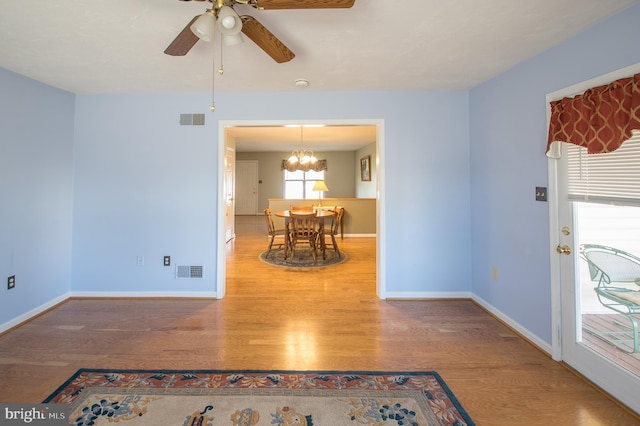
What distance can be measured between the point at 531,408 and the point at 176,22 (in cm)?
319

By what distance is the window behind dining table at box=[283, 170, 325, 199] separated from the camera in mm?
10367

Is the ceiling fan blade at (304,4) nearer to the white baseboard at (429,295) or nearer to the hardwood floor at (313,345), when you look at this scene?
the hardwood floor at (313,345)

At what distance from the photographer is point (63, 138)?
3.06 meters

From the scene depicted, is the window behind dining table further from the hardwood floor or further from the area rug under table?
the area rug under table

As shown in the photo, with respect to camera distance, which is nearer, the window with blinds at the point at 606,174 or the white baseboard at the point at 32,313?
the window with blinds at the point at 606,174

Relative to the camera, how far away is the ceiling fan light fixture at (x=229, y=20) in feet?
4.51

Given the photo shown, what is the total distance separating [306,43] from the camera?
2.14m

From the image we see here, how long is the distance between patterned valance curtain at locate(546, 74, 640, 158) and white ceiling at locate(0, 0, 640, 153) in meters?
0.50

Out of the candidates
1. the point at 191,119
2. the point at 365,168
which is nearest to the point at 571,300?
the point at 191,119

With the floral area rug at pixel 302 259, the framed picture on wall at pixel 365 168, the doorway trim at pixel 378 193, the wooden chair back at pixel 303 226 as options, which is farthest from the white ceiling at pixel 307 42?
the framed picture on wall at pixel 365 168

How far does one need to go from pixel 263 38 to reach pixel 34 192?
9.22ft

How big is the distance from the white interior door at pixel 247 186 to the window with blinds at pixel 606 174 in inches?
372

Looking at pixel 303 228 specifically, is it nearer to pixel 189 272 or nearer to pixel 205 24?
pixel 189 272

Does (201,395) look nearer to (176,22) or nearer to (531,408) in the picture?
(531,408)
